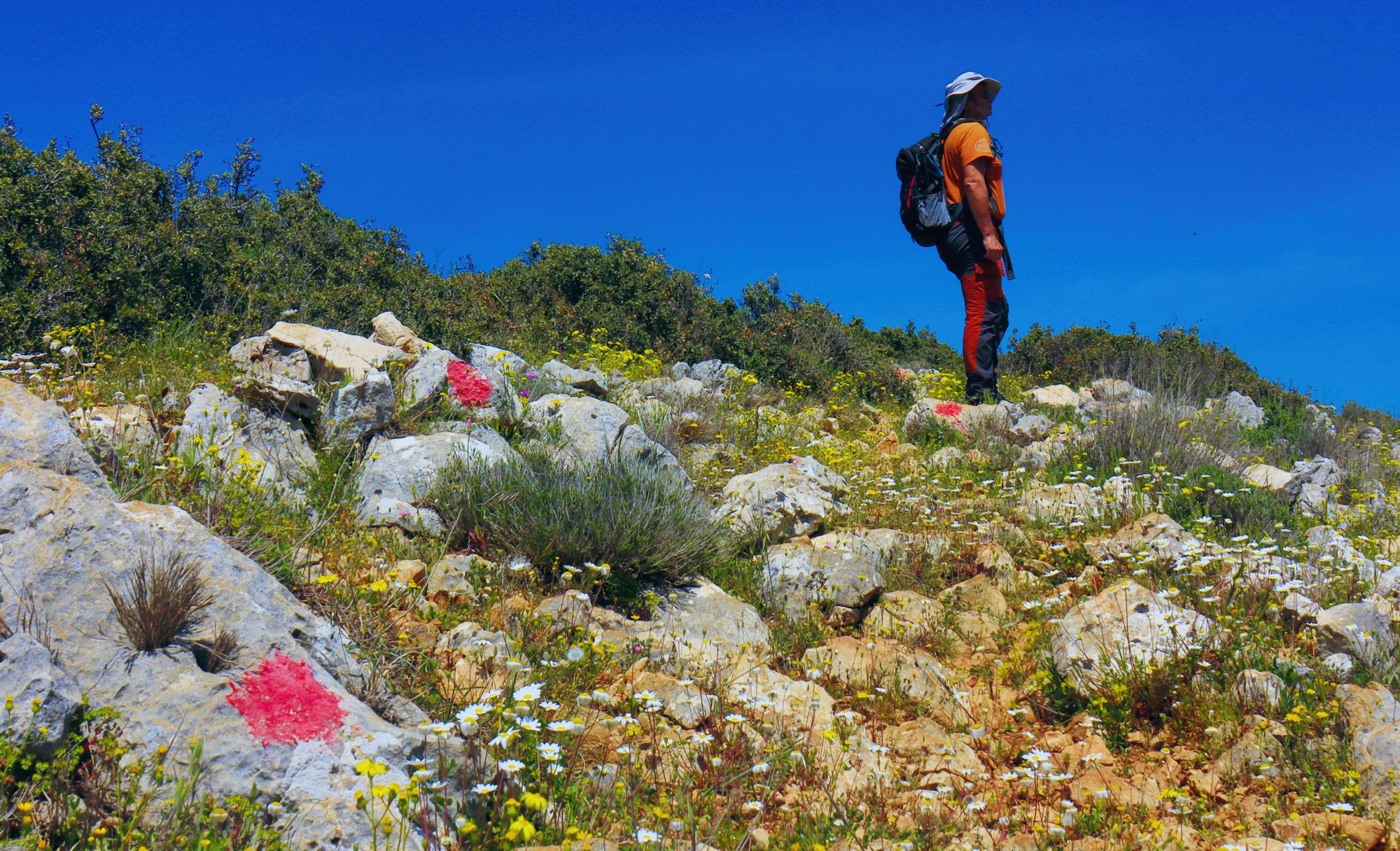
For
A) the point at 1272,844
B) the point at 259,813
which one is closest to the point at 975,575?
the point at 1272,844

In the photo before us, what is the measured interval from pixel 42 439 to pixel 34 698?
1726 millimetres

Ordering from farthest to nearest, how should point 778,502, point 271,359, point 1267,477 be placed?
1. point 1267,477
2. point 271,359
3. point 778,502

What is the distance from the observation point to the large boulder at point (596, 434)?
6.43 meters

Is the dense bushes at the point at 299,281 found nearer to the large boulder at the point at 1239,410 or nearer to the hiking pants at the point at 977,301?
the hiking pants at the point at 977,301

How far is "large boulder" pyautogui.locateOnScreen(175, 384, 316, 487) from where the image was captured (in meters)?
5.45

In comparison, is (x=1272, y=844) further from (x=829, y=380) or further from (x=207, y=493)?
(x=829, y=380)

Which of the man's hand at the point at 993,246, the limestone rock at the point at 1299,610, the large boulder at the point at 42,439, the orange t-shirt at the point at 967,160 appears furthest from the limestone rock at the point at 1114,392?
the large boulder at the point at 42,439

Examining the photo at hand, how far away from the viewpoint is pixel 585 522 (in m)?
5.08

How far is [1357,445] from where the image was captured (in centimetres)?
1044

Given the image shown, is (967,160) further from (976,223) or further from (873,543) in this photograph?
(873,543)

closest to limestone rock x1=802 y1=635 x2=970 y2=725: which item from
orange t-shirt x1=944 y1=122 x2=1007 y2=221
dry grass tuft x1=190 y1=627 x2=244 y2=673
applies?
dry grass tuft x1=190 y1=627 x2=244 y2=673

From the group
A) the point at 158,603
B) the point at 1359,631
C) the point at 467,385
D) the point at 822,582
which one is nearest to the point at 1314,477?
the point at 1359,631

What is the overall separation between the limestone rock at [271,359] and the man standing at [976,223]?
7.03 m

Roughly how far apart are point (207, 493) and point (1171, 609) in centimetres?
466
